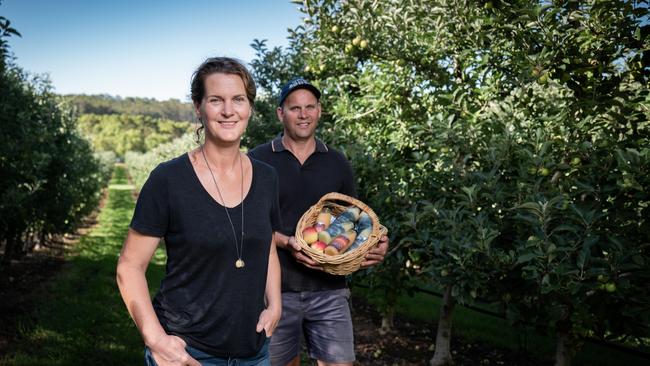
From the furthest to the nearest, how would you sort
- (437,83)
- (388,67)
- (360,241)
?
(388,67), (437,83), (360,241)

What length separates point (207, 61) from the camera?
1.87 m

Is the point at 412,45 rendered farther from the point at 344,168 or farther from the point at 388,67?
the point at 344,168

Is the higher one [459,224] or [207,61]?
[207,61]

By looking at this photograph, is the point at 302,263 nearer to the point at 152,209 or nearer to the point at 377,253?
the point at 377,253

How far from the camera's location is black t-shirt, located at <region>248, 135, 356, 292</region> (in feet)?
9.52

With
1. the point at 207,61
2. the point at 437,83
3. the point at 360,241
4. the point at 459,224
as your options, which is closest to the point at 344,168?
the point at 360,241

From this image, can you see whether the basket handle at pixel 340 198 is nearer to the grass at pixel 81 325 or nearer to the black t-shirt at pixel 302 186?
the black t-shirt at pixel 302 186

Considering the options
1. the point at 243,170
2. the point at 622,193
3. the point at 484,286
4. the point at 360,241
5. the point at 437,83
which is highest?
the point at 437,83

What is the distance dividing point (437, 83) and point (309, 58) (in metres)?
2.09

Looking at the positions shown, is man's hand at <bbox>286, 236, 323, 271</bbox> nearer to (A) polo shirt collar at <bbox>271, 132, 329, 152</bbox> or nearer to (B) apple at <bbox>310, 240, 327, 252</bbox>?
(B) apple at <bbox>310, 240, 327, 252</bbox>

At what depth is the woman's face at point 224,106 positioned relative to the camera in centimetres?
184

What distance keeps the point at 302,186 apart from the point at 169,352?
4.82 feet

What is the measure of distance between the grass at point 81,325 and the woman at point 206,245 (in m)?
3.51

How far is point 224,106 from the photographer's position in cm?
184
